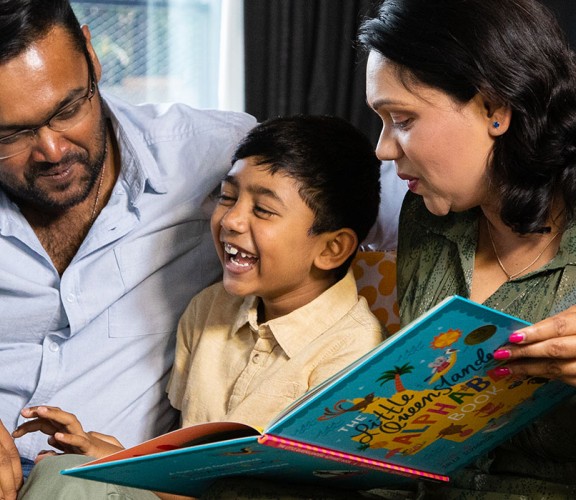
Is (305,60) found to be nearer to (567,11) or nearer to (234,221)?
(567,11)

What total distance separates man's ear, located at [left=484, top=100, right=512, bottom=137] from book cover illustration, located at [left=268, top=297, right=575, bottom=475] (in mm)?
361

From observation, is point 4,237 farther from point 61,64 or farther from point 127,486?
point 127,486

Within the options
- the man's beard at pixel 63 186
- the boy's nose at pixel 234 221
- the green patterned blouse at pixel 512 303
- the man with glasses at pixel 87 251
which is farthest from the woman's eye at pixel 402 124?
the man's beard at pixel 63 186

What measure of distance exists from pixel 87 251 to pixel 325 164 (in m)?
0.50

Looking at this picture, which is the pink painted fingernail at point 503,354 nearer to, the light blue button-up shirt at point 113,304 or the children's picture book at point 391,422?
the children's picture book at point 391,422

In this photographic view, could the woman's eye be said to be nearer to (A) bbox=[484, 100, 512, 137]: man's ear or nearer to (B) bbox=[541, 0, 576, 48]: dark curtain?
(A) bbox=[484, 100, 512, 137]: man's ear

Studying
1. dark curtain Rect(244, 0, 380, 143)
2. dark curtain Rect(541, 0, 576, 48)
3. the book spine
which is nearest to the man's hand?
the book spine

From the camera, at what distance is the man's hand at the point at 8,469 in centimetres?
153

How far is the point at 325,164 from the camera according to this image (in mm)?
1677

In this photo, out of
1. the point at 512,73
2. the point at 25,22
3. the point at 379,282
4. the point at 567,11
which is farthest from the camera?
the point at 567,11

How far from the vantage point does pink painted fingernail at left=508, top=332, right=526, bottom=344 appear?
1151mm

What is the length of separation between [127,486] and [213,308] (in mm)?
468

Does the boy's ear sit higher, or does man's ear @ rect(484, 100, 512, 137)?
man's ear @ rect(484, 100, 512, 137)

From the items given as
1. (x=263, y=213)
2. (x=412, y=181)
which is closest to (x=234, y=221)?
(x=263, y=213)
